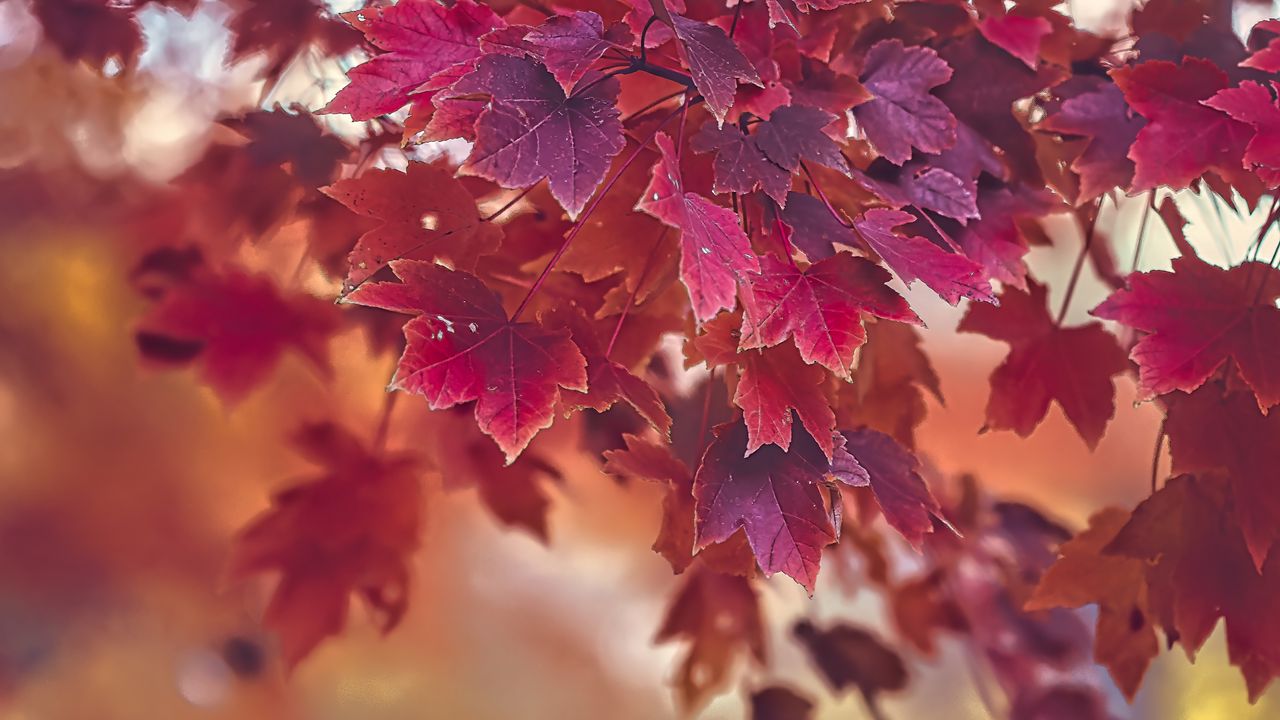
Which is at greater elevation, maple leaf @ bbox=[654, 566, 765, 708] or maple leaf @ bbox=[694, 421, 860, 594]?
maple leaf @ bbox=[694, 421, 860, 594]

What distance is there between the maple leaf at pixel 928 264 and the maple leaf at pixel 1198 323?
0.39 ft

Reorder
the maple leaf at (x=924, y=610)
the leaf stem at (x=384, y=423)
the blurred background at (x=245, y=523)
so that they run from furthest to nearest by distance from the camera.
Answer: the blurred background at (x=245, y=523), the maple leaf at (x=924, y=610), the leaf stem at (x=384, y=423)

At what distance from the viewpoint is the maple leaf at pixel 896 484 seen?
450 millimetres

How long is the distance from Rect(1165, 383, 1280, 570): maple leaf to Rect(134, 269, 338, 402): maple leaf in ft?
2.54

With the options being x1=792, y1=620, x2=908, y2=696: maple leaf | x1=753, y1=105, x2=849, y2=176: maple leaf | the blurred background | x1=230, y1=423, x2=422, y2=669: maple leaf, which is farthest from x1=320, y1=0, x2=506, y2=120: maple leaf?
the blurred background

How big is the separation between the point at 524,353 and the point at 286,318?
619 mm

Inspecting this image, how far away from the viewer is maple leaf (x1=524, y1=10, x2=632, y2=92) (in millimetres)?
365

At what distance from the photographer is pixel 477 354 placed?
42 centimetres

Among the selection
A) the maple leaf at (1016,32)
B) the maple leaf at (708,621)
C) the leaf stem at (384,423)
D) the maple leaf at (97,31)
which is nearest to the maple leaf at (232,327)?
the leaf stem at (384,423)

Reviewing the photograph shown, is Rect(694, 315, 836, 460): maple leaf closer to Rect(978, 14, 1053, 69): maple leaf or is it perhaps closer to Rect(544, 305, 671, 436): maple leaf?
Rect(544, 305, 671, 436): maple leaf

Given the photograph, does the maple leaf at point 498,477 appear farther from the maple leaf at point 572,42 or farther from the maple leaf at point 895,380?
the maple leaf at point 572,42

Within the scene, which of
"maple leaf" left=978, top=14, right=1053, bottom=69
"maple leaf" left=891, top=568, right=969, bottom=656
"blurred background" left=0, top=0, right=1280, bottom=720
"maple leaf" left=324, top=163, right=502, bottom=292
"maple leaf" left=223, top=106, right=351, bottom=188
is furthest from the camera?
"blurred background" left=0, top=0, right=1280, bottom=720

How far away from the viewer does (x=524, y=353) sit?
42 centimetres

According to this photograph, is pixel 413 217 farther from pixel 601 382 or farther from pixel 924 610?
pixel 924 610
